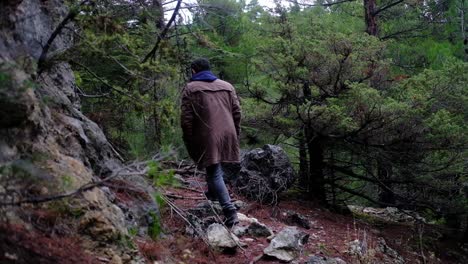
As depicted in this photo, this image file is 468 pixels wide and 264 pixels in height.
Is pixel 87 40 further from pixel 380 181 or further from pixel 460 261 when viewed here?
pixel 460 261

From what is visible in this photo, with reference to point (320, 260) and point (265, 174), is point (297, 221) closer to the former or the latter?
point (265, 174)

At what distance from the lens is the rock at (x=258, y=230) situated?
5.76 meters

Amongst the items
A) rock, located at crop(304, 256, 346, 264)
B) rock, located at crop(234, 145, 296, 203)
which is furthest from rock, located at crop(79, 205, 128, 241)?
rock, located at crop(234, 145, 296, 203)

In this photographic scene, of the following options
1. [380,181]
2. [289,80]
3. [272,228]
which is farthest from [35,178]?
[380,181]

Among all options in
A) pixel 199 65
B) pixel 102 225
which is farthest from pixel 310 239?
pixel 102 225

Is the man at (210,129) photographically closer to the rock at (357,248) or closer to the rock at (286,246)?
the rock at (286,246)

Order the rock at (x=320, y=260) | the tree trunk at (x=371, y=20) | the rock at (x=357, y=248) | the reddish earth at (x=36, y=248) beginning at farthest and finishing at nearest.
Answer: the tree trunk at (x=371, y=20) < the rock at (x=357, y=248) < the rock at (x=320, y=260) < the reddish earth at (x=36, y=248)

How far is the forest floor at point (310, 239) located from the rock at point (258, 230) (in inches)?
3.5

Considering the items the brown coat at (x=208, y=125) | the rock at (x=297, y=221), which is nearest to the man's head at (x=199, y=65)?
the brown coat at (x=208, y=125)

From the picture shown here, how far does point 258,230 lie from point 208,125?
135cm

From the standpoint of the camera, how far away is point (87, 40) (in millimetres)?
3465

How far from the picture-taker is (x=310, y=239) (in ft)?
21.0

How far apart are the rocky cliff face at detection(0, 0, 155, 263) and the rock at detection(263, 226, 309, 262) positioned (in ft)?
5.38

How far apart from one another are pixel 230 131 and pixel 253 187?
218 centimetres
